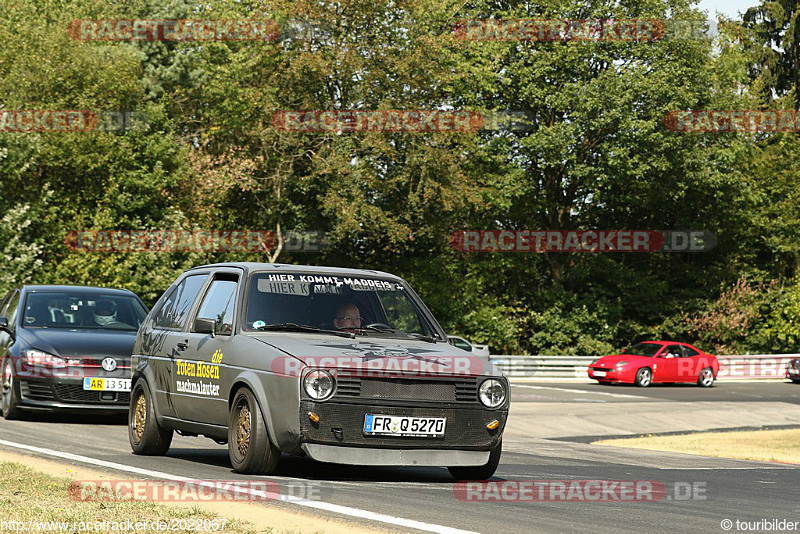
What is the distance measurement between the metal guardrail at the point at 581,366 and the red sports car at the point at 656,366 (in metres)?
3.07

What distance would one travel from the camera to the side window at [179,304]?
37.4ft

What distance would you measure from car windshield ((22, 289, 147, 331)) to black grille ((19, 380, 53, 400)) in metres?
1.08

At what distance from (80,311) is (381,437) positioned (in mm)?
8607

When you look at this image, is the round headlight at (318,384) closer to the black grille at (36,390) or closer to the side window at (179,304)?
the side window at (179,304)

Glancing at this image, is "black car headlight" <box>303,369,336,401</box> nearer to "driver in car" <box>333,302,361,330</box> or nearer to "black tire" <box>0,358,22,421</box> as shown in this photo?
"driver in car" <box>333,302,361,330</box>

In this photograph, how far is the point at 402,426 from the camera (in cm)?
916

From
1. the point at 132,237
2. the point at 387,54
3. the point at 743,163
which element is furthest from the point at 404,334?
the point at 743,163

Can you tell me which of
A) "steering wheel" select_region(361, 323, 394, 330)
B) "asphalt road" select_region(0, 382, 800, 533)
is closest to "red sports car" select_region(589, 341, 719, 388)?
"asphalt road" select_region(0, 382, 800, 533)

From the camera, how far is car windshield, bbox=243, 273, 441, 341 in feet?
33.4

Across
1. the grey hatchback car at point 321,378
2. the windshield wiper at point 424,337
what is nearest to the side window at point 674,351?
the grey hatchback car at point 321,378

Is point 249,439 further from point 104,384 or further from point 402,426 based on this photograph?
point 104,384

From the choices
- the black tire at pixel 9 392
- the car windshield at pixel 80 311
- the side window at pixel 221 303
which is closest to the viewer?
the side window at pixel 221 303

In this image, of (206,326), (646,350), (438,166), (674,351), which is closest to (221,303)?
(206,326)

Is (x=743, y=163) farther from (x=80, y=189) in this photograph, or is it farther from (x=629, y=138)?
(x=80, y=189)
